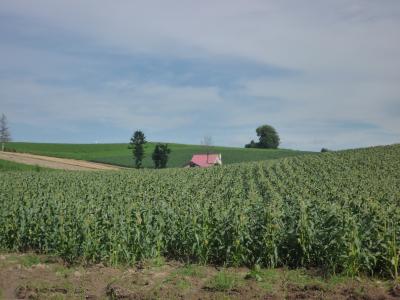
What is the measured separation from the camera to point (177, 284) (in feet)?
27.8

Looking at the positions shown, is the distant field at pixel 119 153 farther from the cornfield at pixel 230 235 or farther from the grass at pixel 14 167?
the cornfield at pixel 230 235

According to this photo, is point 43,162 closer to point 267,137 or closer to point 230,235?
point 230,235

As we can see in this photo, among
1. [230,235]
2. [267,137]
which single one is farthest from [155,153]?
[230,235]

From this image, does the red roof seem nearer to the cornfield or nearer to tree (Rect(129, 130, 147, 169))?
tree (Rect(129, 130, 147, 169))

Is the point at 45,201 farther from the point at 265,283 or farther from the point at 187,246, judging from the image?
the point at 265,283

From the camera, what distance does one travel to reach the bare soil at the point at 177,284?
775 centimetres

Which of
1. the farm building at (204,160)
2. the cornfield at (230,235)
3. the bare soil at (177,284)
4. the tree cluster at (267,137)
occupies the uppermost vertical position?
the tree cluster at (267,137)

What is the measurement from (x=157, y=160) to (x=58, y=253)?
243 ft

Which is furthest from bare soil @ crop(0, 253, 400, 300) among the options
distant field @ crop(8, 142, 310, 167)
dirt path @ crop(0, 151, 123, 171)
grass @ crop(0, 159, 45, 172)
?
distant field @ crop(8, 142, 310, 167)

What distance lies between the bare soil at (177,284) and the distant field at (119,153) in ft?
258

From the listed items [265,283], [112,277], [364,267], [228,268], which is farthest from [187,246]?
[364,267]

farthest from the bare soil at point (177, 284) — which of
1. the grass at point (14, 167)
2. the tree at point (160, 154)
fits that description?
the tree at point (160, 154)

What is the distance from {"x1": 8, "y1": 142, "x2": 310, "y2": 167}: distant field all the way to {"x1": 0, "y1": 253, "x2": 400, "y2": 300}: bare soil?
78.5m

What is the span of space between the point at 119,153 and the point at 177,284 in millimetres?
102410
